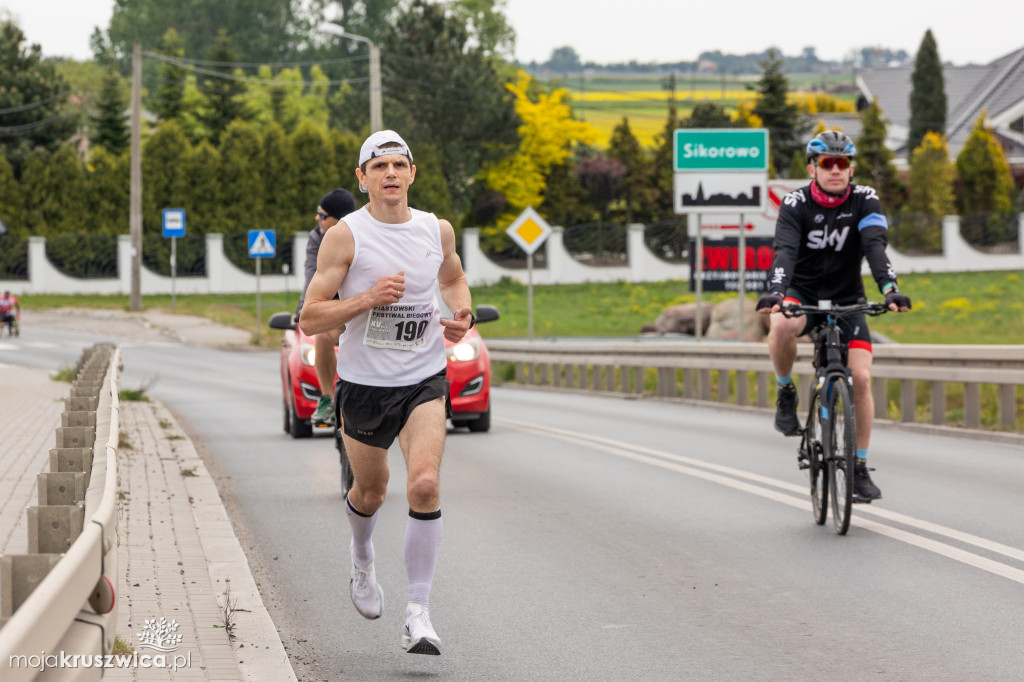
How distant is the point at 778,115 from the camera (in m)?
82.6

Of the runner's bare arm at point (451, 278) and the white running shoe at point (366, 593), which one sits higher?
the runner's bare arm at point (451, 278)

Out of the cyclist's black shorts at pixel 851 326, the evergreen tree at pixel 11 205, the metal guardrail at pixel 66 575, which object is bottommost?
the metal guardrail at pixel 66 575

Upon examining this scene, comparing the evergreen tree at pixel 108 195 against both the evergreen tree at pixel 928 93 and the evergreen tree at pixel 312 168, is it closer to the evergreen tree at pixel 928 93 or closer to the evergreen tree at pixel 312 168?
the evergreen tree at pixel 312 168

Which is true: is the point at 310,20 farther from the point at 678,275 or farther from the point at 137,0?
the point at 678,275

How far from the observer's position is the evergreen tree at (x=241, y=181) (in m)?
62.8

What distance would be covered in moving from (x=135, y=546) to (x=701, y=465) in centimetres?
554

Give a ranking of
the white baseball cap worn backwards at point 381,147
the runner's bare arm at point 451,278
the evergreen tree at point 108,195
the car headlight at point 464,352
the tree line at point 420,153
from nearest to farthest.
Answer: the white baseball cap worn backwards at point 381,147 < the runner's bare arm at point 451,278 < the car headlight at point 464,352 < the evergreen tree at point 108,195 < the tree line at point 420,153

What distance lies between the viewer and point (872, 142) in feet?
252

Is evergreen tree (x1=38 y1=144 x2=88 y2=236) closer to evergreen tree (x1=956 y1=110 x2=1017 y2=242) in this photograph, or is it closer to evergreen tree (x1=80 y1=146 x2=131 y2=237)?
evergreen tree (x1=80 y1=146 x2=131 y2=237)

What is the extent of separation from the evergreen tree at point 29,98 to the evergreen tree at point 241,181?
981cm

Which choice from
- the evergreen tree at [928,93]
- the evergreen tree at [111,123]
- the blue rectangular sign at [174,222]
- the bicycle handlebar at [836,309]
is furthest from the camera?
the evergreen tree at [928,93]

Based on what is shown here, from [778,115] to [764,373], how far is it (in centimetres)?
6572

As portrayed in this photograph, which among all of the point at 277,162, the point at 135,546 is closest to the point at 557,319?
the point at 277,162

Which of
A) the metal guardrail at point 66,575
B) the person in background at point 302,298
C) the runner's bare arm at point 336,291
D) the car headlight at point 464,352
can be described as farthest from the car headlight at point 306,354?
the runner's bare arm at point 336,291
